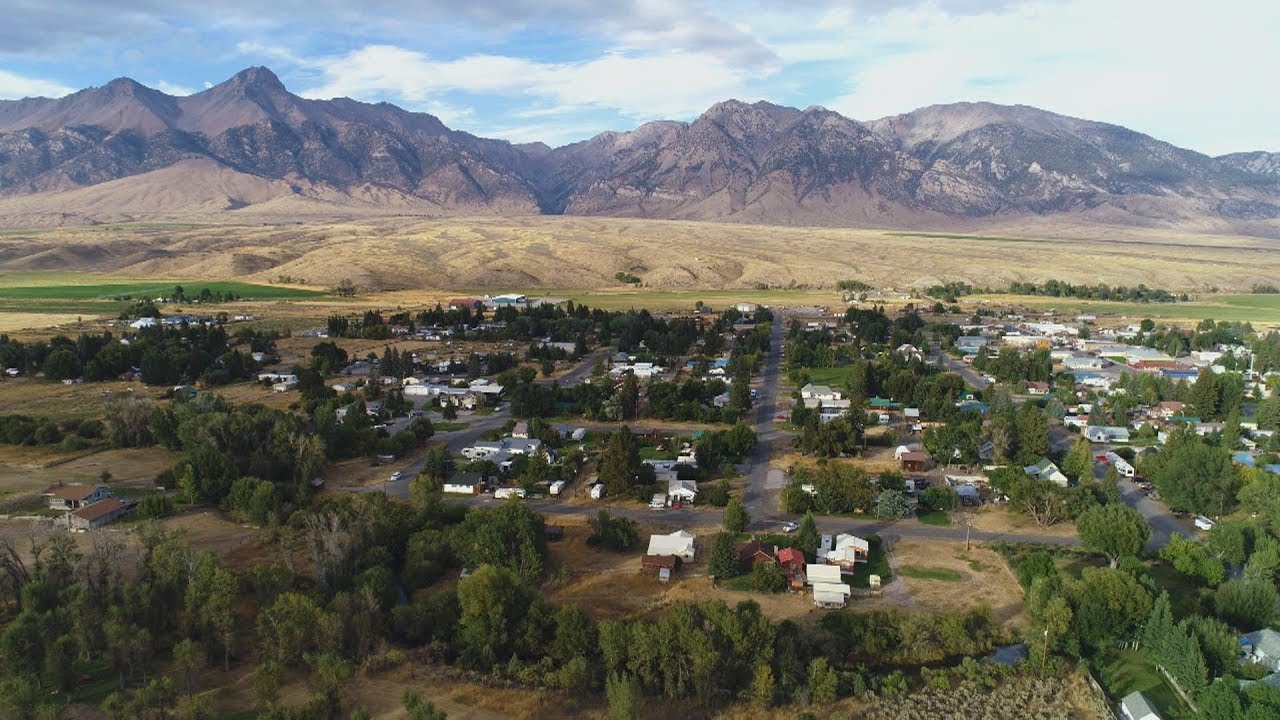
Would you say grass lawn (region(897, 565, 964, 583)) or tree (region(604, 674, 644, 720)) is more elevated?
tree (region(604, 674, 644, 720))

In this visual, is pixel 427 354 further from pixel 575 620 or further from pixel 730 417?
pixel 575 620

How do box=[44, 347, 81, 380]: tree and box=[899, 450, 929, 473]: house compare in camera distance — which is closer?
box=[899, 450, 929, 473]: house

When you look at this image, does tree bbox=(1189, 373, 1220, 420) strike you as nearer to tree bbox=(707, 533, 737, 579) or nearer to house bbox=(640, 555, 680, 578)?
tree bbox=(707, 533, 737, 579)

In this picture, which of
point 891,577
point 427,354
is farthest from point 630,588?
point 427,354

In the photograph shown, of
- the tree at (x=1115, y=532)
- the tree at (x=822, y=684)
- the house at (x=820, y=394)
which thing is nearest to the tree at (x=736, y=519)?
the tree at (x=822, y=684)

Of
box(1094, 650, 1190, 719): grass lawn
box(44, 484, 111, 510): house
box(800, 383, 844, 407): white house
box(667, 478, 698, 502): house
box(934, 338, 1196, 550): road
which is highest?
box(44, 484, 111, 510): house

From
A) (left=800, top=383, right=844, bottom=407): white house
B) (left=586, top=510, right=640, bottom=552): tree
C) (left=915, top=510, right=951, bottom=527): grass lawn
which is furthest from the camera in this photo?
(left=800, top=383, right=844, bottom=407): white house

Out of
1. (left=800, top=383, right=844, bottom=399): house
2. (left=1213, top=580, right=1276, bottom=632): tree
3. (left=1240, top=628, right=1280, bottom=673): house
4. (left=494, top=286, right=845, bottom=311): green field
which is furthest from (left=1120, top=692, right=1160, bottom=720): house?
(left=494, top=286, right=845, bottom=311): green field

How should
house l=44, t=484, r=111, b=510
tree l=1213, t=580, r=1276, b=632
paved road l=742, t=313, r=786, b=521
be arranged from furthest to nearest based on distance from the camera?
paved road l=742, t=313, r=786, b=521 < house l=44, t=484, r=111, b=510 < tree l=1213, t=580, r=1276, b=632
